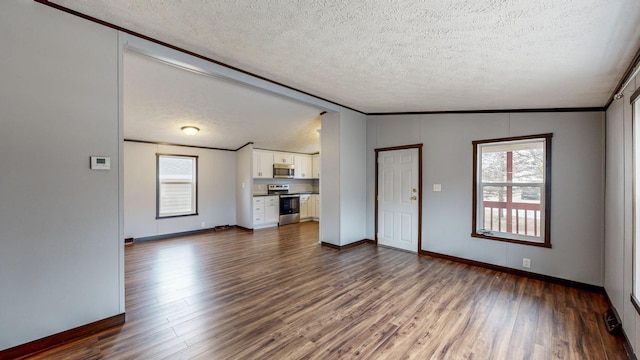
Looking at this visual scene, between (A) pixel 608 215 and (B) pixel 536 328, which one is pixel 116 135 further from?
(A) pixel 608 215

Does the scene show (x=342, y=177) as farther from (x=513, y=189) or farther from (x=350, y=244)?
(x=513, y=189)

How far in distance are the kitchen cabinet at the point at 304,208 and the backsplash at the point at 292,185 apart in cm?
45

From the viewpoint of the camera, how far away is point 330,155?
16.0ft

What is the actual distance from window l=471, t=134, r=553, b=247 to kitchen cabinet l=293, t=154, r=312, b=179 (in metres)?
4.91

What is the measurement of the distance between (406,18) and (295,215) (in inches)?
250

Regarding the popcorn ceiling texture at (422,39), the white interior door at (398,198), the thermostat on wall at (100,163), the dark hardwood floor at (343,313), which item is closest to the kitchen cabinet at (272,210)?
the dark hardwood floor at (343,313)

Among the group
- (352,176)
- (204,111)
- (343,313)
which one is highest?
(204,111)

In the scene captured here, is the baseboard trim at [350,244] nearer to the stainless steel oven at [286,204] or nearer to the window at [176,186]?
the stainless steel oven at [286,204]

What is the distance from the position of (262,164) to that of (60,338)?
16.9 feet

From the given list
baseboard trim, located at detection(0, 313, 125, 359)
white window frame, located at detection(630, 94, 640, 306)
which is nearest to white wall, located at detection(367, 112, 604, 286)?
white window frame, located at detection(630, 94, 640, 306)

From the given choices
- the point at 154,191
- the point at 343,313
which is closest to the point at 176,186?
the point at 154,191

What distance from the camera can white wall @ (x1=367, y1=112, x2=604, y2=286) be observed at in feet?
10.2

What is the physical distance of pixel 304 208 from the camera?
8047 mm

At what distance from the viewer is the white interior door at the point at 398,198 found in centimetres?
464
